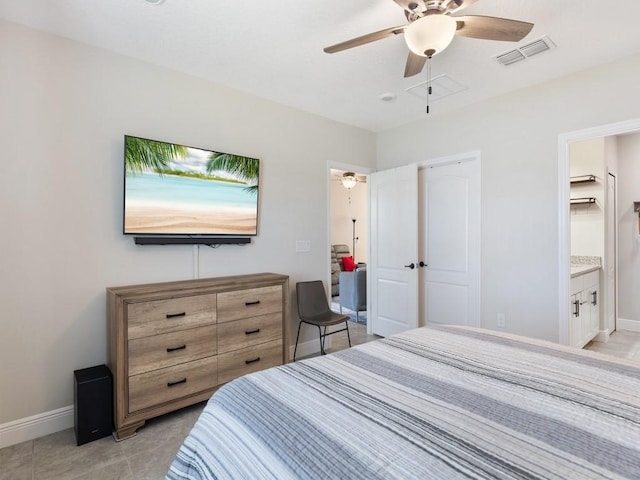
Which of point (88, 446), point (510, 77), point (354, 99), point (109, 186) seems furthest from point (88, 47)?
point (510, 77)

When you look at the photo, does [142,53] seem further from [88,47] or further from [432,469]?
[432,469]

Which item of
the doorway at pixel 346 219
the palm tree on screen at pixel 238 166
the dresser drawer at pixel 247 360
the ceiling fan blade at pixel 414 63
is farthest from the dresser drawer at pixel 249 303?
the doorway at pixel 346 219

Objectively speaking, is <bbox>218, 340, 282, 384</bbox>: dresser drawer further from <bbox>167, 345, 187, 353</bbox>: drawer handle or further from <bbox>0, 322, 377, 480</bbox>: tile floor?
<bbox>0, 322, 377, 480</bbox>: tile floor

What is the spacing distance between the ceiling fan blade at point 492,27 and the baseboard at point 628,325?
4256 millimetres

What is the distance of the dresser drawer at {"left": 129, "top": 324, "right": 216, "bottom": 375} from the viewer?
2.16 m

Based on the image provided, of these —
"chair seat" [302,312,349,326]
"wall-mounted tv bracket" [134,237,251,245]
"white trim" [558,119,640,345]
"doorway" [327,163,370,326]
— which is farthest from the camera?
"doorway" [327,163,370,326]

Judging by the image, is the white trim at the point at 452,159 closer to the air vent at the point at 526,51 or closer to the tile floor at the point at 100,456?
the air vent at the point at 526,51

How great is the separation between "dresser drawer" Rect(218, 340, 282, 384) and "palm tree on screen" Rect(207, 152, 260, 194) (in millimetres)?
1396

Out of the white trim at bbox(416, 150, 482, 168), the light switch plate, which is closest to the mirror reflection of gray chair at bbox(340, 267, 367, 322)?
the light switch plate

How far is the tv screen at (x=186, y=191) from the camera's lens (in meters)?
2.45

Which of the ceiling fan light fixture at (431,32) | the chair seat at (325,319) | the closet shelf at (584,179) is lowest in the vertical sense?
the chair seat at (325,319)

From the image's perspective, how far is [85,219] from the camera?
233 centimetres

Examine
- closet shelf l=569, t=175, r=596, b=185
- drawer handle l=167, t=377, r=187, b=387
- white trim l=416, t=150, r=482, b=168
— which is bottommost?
drawer handle l=167, t=377, r=187, b=387

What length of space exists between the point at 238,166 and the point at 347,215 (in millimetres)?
5266
